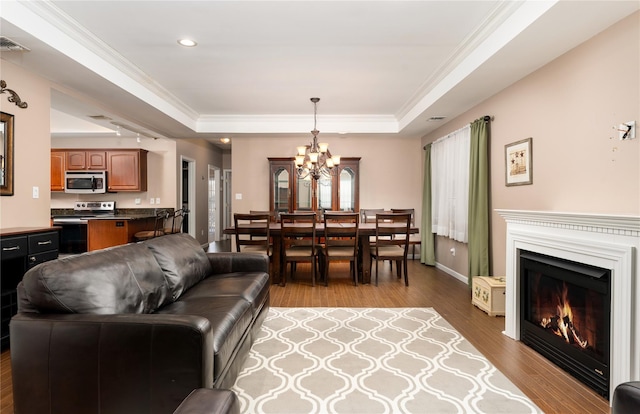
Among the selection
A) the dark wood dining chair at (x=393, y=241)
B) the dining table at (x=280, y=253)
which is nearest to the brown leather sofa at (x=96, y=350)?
the dining table at (x=280, y=253)

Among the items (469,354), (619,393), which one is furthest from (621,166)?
(619,393)

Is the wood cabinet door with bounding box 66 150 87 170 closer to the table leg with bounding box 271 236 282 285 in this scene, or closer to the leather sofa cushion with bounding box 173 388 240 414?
the table leg with bounding box 271 236 282 285

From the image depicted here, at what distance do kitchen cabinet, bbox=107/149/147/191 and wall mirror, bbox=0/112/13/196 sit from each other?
3.70 m

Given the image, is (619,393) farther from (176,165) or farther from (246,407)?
(176,165)

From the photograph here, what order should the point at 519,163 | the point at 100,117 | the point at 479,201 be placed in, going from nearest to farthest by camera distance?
1. the point at 519,163
2. the point at 479,201
3. the point at 100,117

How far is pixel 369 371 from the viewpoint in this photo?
2.20m

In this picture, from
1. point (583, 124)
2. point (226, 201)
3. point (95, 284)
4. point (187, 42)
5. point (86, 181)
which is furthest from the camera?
point (226, 201)

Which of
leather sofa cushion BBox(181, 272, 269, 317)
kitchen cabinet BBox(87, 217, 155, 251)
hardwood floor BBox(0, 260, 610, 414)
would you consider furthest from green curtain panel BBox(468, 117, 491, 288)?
kitchen cabinet BBox(87, 217, 155, 251)

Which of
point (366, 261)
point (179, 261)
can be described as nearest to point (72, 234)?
point (179, 261)

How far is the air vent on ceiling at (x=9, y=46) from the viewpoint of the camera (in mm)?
2443

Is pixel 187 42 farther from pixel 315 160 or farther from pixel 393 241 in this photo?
pixel 393 241

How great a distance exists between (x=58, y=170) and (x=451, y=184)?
735cm

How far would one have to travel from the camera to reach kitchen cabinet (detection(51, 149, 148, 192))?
6527 mm

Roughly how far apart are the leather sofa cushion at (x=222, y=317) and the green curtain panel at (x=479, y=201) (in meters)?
2.94
